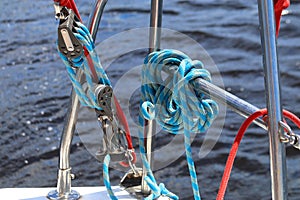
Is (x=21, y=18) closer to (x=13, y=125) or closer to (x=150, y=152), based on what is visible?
(x=13, y=125)

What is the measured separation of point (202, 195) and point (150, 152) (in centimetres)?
127

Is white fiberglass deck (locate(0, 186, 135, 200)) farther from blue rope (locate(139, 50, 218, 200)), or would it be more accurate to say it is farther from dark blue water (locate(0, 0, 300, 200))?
dark blue water (locate(0, 0, 300, 200))

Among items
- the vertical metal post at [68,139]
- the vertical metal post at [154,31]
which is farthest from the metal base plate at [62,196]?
the vertical metal post at [154,31]

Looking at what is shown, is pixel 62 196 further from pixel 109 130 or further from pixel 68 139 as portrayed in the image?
pixel 109 130

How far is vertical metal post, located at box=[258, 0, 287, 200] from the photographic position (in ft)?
2.58

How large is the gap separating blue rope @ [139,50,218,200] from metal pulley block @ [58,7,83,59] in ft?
0.39

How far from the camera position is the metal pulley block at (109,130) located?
1.07m

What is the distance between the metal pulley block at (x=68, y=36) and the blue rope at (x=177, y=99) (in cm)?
12

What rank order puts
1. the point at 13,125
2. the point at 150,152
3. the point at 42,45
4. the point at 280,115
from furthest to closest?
the point at 42,45 → the point at 13,125 → the point at 150,152 → the point at 280,115

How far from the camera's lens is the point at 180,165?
8.75 ft

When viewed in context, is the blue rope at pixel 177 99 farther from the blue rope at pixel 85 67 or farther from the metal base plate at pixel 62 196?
the metal base plate at pixel 62 196

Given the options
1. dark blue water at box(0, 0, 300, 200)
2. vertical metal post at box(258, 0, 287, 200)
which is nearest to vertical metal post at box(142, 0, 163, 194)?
vertical metal post at box(258, 0, 287, 200)

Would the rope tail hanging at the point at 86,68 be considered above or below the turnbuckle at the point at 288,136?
above

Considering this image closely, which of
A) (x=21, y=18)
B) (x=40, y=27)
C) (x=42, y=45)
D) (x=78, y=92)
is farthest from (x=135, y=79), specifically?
(x=78, y=92)
